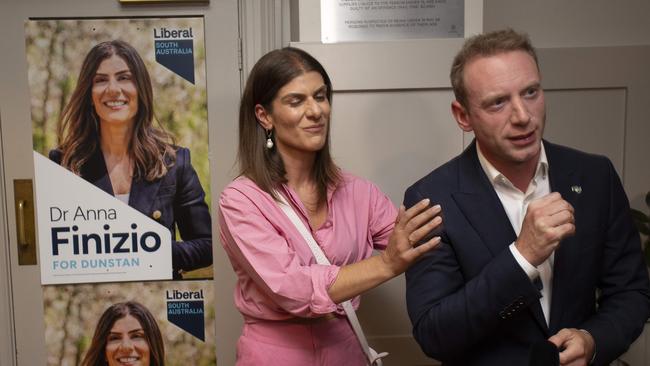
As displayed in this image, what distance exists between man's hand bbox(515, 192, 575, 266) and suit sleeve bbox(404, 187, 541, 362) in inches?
1.4

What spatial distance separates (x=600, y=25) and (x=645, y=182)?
65 cm

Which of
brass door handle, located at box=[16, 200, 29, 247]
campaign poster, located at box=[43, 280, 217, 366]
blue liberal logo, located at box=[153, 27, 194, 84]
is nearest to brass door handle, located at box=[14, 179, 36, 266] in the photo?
brass door handle, located at box=[16, 200, 29, 247]

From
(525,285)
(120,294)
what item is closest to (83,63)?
(120,294)

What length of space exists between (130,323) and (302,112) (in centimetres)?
129

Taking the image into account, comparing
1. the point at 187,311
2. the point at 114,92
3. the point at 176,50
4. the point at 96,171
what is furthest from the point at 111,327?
the point at 176,50

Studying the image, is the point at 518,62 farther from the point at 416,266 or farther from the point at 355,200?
the point at 355,200

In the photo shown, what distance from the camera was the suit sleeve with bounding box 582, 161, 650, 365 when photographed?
3.72ft

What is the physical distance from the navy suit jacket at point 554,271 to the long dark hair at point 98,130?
1344mm

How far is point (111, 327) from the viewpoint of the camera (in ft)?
7.47

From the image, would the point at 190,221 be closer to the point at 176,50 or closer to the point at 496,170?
the point at 176,50

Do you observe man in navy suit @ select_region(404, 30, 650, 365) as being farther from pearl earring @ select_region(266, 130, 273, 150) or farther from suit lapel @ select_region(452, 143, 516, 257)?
pearl earring @ select_region(266, 130, 273, 150)

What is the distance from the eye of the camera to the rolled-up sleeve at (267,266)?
1.39 meters

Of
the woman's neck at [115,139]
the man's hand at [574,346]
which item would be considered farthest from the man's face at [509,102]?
the woman's neck at [115,139]

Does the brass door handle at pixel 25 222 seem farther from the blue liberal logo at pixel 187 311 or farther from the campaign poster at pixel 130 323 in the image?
the blue liberal logo at pixel 187 311
